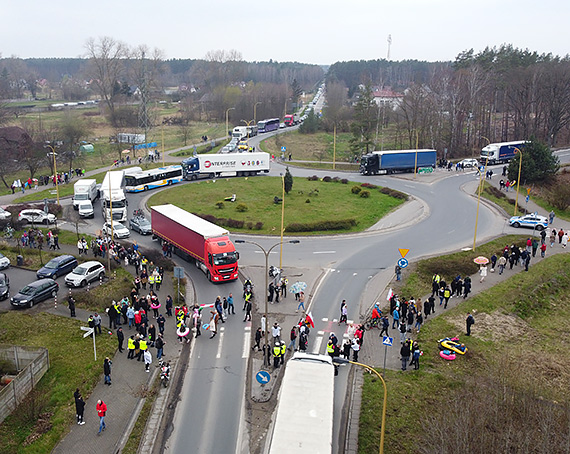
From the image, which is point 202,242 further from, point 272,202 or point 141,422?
point 272,202

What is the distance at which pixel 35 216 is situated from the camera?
45.4m

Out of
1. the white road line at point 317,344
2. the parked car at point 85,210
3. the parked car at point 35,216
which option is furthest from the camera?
the parked car at point 85,210

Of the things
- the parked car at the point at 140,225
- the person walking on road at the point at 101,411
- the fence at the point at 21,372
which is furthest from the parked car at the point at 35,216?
the person walking on road at the point at 101,411

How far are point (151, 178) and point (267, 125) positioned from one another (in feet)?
172

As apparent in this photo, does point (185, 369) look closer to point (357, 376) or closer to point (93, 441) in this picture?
point (93, 441)

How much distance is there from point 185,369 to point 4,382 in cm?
762

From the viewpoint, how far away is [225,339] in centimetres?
2650

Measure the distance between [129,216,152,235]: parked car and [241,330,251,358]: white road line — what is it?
19.9 meters

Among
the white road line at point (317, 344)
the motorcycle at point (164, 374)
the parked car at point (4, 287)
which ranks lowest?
the white road line at point (317, 344)

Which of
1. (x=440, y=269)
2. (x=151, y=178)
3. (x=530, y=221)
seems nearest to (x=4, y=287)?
(x=440, y=269)

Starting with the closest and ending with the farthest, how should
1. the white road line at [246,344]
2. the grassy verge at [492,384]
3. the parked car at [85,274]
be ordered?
the grassy verge at [492,384]
the white road line at [246,344]
the parked car at [85,274]

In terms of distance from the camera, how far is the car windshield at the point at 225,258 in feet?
108

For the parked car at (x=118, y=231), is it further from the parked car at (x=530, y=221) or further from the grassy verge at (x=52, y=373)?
the parked car at (x=530, y=221)

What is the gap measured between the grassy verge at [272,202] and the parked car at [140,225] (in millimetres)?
5994
